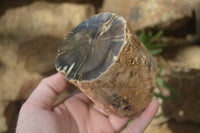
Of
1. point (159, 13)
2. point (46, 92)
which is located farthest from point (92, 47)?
point (159, 13)

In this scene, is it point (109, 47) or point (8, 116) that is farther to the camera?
point (8, 116)

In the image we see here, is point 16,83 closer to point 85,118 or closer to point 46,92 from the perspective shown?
point 46,92

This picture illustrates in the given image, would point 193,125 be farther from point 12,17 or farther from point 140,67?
point 12,17

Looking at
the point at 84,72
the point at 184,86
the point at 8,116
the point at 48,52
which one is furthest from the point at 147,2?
the point at 8,116

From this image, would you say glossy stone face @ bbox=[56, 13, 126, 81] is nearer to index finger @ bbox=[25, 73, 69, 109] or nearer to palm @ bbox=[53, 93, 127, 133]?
index finger @ bbox=[25, 73, 69, 109]

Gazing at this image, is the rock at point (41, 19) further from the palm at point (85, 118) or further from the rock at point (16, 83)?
the palm at point (85, 118)

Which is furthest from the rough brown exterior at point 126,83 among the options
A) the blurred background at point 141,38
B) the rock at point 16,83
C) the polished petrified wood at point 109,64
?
the rock at point 16,83

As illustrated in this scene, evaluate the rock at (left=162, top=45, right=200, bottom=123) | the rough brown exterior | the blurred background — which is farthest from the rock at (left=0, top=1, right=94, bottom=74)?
the rock at (left=162, top=45, right=200, bottom=123)
